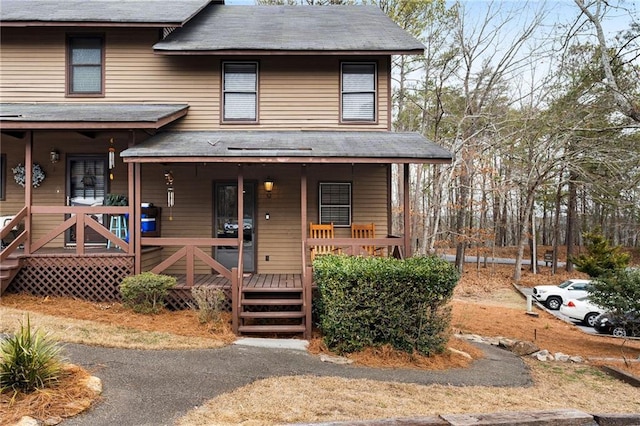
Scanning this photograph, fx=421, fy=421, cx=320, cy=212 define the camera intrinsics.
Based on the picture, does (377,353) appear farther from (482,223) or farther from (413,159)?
(482,223)

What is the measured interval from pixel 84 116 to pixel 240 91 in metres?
3.63

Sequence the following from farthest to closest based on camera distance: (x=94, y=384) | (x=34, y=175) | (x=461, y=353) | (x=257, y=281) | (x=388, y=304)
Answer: (x=34, y=175)
(x=257, y=281)
(x=461, y=353)
(x=388, y=304)
(x=94, y=384)

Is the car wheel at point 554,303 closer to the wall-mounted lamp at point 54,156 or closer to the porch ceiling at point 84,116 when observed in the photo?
the porch ceiling at point 84,116

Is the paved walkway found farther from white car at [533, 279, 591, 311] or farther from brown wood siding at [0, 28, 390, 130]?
white car at [533, 279, 591, 311]

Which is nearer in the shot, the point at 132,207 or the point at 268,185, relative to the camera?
the point at 132,207

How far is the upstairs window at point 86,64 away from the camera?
1064 centimetres

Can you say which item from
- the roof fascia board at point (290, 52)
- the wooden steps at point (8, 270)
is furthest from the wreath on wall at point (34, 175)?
the roof fascia board at point (290, 52)

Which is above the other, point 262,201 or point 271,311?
point 262,201

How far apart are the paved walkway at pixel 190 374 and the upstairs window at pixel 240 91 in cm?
615

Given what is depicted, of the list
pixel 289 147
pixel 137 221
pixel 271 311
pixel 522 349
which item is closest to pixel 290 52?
pixel 289 147

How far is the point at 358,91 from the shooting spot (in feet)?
35.5

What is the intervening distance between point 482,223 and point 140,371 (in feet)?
103

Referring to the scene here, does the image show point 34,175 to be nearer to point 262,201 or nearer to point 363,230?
point 262,201

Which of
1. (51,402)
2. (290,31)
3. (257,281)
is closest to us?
(51,402)
